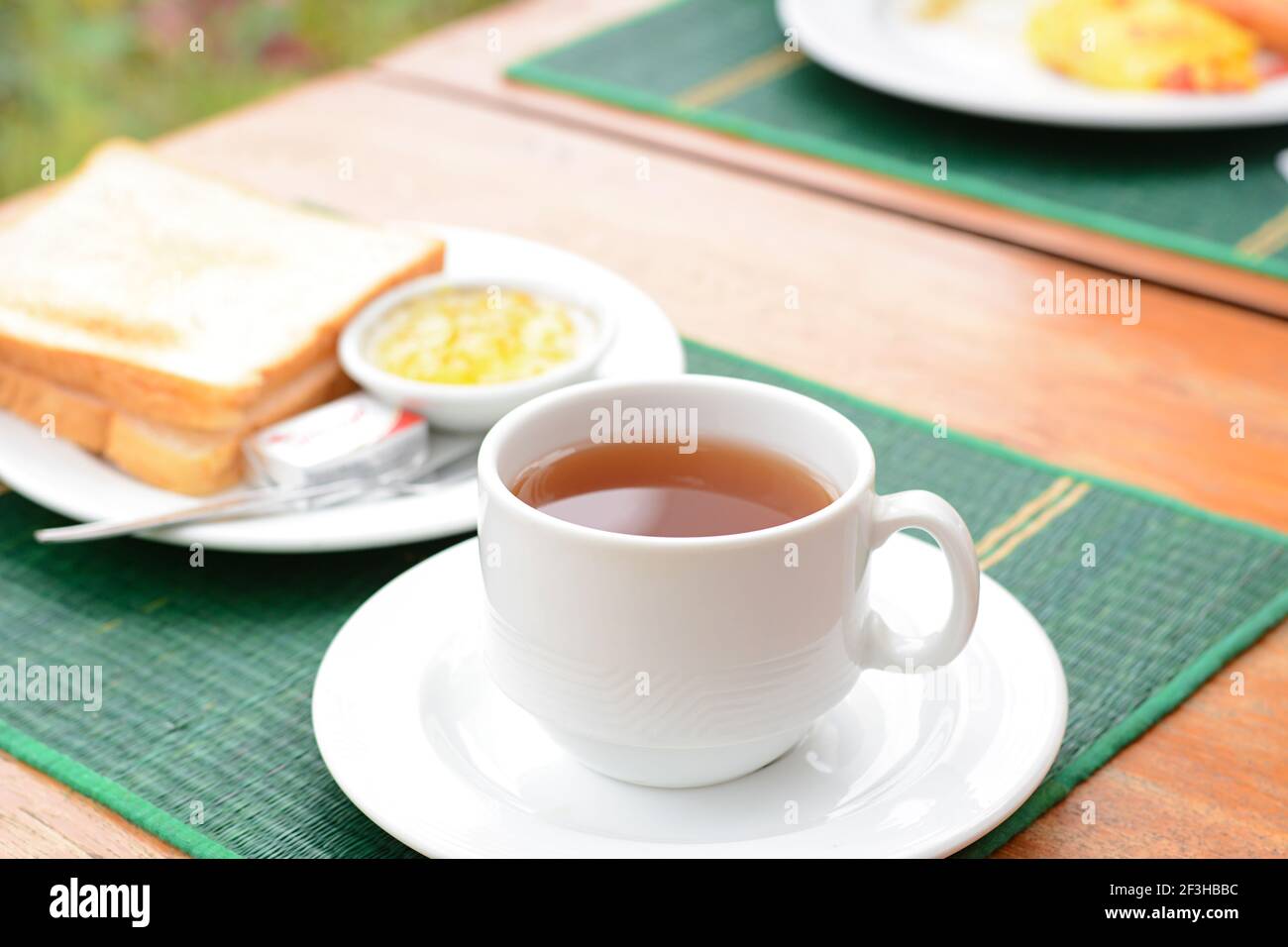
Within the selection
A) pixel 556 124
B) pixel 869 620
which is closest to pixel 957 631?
pixel 869 620

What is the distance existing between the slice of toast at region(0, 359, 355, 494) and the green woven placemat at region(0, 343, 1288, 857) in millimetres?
50

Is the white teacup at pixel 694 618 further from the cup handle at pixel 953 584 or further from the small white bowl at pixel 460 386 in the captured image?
the small white bowl at pixel 460 386

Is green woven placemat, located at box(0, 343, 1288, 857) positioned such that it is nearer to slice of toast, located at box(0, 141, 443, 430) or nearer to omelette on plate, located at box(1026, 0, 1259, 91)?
slice of toast, located at box(0, 141, 443, 430)

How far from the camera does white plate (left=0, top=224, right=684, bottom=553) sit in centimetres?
83

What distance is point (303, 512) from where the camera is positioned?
2.83 feet

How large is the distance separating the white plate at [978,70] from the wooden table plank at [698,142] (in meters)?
0.11

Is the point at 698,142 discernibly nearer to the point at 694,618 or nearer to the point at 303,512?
the point at 303,512

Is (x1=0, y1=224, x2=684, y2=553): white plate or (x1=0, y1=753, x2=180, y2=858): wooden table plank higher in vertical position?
(x1=0, y1=224, x2=684, y2=553): white plate

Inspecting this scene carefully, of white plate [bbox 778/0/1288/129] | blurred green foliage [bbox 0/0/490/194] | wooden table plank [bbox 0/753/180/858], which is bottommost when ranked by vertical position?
blurred green foliage [bbox 0/0/490/194]

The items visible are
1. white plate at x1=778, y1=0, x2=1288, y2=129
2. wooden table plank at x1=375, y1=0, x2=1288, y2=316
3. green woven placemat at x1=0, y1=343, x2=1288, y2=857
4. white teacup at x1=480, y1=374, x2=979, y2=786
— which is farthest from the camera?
white plate at x1=778, y1=0, x2=1288, y2=129

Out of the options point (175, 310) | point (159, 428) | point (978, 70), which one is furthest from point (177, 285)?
point (978, 70)

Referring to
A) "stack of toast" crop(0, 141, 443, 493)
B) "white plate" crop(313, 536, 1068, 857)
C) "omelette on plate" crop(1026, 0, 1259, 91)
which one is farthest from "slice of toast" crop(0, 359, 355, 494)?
"omelette on plate" crop(1026, 0, 1259, 91)
